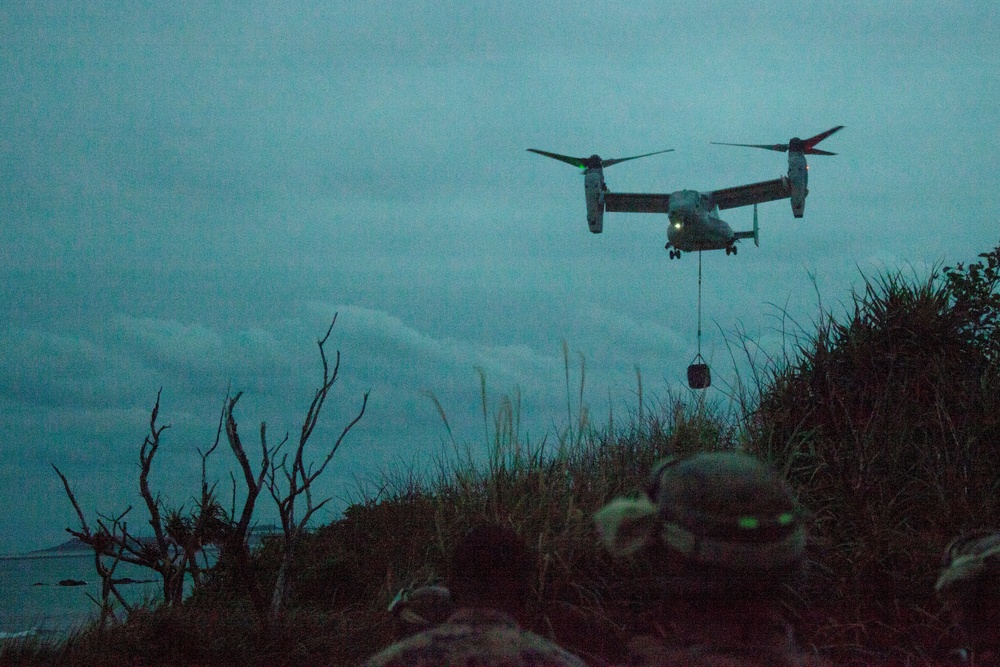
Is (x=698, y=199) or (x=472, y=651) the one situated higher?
(x=698, y=199)

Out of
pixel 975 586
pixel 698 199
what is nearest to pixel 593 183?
pixel 698 199

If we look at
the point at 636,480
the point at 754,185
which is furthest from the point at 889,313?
the point at 754,185

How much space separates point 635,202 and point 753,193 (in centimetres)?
475

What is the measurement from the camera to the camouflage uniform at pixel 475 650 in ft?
11.2

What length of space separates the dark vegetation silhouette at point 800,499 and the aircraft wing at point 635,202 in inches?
1107

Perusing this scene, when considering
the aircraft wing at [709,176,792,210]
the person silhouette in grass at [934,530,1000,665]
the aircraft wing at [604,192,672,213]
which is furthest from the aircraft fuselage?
the person silhouette in grass at [934,530,1000,665]

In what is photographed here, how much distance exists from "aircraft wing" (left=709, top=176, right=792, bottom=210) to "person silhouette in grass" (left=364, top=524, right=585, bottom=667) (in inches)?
1408

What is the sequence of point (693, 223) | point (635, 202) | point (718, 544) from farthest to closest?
point (635, 202)
point (693, 223)
point (718, 544)

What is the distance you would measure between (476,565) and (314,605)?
5432 mm

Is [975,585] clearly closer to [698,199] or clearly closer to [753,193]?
[698,199]

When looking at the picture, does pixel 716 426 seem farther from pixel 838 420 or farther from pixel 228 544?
pixel 228 544

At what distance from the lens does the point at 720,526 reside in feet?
11.6

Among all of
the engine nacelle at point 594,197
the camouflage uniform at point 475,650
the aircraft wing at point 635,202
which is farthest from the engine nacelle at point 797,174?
the camouflage uniform at point 475,650

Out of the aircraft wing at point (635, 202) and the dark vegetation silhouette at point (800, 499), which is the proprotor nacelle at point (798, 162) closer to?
the aircraft wing at point (635, 202)
